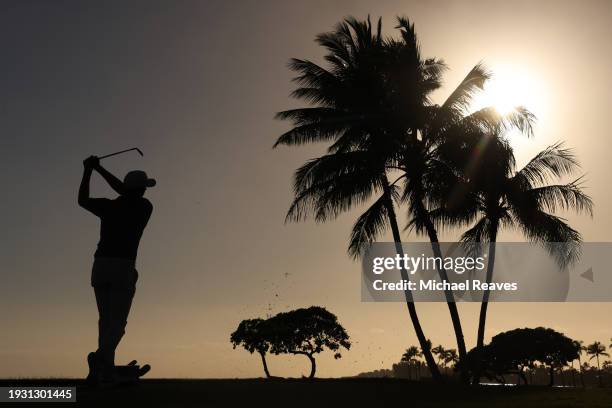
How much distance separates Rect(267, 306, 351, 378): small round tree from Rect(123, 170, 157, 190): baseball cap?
48040mm

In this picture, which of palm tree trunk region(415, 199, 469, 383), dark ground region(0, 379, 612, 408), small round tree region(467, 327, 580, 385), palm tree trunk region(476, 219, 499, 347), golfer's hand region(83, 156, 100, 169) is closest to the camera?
golfer's hand region(83, 156, 100, 169)

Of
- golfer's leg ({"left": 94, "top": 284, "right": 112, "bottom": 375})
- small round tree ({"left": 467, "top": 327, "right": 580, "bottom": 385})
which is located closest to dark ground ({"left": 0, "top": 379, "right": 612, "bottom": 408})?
golfer's leg ({"left": 94, "top": 284, "right": 112, "bottom": 375})

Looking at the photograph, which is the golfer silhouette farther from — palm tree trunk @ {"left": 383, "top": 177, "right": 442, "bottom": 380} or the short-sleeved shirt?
palm tree trunk @ {"left": 383, "top": 177, "right": 442, "bottom": 380}

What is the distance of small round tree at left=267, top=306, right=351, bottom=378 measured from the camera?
56812 millimetres

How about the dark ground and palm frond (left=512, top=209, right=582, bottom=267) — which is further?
palm frond (left=512, top=209, right=582, bottom=267)

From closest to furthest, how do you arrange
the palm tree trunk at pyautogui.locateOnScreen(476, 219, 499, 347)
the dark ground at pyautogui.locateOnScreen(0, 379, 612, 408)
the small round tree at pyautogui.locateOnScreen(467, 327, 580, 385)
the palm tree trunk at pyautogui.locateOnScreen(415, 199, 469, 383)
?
the dark ground at pyautogui.locateOnScreen(0, 379, 612, 408) < the palm tree trunk at pyautogui.locateOnScreen(415, 199, 469, 383) < the palm tree trunk at pyautogui.locateOnScreen(476, 219, 499, 347) < the small round tree at pyautogui.locateOnScreen(467, 327, 580, 385)

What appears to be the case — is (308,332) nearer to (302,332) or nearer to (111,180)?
(302,332)

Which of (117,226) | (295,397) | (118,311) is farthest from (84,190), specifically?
(295,397)

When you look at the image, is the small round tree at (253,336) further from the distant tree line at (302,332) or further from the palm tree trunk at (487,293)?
the palm tree trunk at (487,293)

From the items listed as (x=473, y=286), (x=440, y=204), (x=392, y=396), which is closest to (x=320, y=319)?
(x=473, y=286)

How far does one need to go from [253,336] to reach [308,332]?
5366 mm

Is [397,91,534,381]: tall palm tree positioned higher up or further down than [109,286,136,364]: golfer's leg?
higher up

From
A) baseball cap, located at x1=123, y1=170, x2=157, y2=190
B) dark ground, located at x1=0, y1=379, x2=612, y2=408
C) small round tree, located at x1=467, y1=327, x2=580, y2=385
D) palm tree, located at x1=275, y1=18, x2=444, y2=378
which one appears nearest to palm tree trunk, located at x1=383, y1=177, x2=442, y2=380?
palm tree, located at x1=275, y1=18, x2=444, y2=378

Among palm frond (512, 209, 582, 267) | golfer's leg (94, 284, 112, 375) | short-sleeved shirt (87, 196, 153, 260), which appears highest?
palm frond (512, 209, 582, 267)
